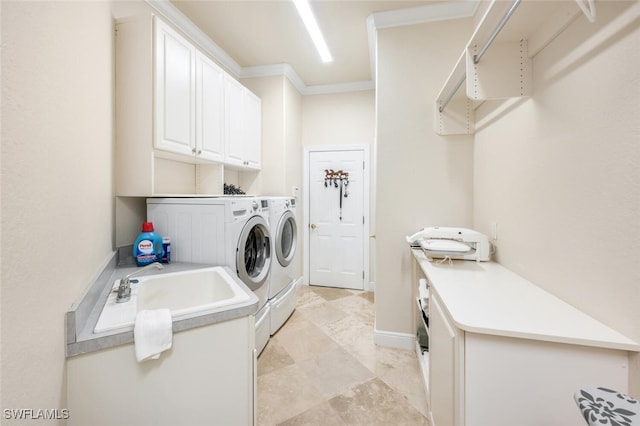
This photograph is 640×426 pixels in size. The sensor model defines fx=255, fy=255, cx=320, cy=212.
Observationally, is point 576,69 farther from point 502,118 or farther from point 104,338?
point 104,338

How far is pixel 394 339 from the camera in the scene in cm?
220

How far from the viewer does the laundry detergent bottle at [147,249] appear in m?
1.62

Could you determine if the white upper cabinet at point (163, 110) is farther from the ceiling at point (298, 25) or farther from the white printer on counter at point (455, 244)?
the white printer on counter at point (455, 244)

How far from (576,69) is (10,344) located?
6.59ft

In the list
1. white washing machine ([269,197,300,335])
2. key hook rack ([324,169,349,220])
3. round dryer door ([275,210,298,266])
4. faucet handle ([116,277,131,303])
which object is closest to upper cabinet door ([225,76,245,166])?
white washing machine ([269,197,300,335])

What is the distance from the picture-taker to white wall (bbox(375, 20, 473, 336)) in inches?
81.7

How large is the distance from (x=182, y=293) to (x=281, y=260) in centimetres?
111

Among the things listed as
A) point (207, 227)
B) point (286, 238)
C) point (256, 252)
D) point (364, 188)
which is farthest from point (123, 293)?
point (364, 188)

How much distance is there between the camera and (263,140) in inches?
125

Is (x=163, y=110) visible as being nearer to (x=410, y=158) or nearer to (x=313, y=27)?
(x=313, y=27)

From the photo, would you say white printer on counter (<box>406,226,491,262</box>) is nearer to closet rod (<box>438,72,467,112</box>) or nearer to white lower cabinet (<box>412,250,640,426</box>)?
white lower cabinet (<box>412,250,640,426</box>)

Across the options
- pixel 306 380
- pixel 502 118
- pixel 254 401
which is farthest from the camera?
pixel 306 380

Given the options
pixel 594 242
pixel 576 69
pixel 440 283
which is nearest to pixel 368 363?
pixel 440 283

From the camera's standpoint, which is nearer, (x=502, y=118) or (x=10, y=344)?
(x=10, y=344)
